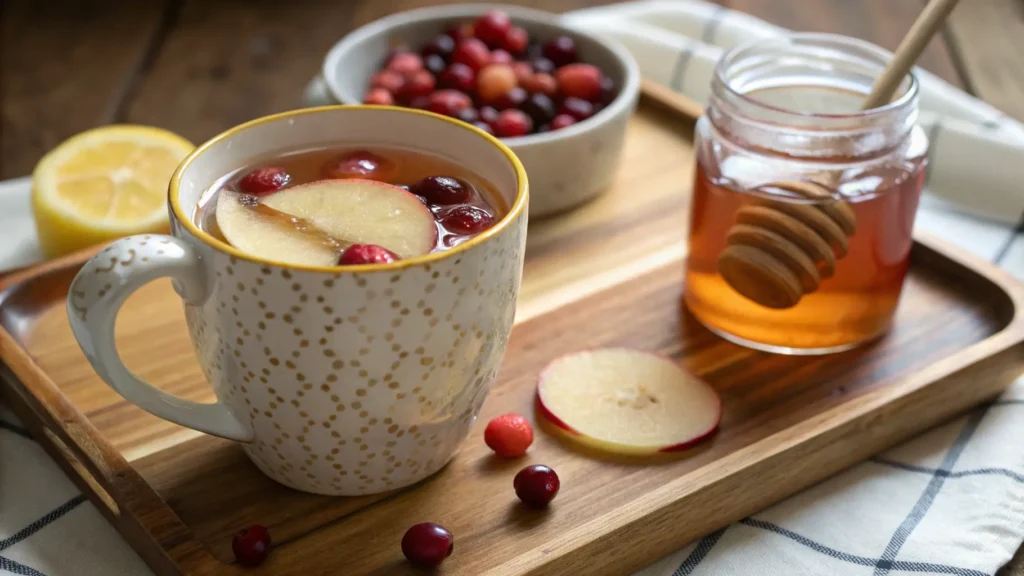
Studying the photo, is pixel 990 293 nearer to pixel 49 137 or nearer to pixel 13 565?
pixel 13 565

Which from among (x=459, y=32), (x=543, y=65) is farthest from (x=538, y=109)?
(x=459, y=32)

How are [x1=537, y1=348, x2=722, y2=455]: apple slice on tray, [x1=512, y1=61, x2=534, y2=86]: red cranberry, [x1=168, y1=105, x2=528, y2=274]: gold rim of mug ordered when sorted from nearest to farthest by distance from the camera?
[x1=168, y1=105, x2=528, y2=274]: gold rim of mug < [x1=537, y1=348, x2=722, y2=455]: apple slice on tray < [x1=512, y1=61, x2=534, y2=86]: red cranberry

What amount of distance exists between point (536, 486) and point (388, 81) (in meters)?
0.75

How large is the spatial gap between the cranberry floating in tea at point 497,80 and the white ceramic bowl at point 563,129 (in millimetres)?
22

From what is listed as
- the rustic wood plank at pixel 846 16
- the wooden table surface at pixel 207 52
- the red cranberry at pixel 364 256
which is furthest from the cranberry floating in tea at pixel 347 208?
the rustic wood plank at pixel 846 16

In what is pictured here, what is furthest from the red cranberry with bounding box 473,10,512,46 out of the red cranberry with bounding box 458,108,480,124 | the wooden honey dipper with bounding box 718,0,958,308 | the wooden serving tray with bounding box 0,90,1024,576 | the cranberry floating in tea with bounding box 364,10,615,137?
the wooden honey dipper with bounding box 718,0,958,308

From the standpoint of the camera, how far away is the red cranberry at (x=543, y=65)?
1.51 metres

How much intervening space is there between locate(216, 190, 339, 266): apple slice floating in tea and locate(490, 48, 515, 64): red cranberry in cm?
71

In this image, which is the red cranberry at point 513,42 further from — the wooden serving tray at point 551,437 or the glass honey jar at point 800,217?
the glass honey jar at point 800,217

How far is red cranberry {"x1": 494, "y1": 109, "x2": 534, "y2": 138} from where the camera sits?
1349 millimetres

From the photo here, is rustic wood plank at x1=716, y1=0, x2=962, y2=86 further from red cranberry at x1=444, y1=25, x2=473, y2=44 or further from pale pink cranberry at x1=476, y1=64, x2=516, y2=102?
pale pink cranberry at x1=476, y1=64, x2=516, y2=102

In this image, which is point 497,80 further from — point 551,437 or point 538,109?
point 551,437

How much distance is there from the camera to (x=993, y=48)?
208 cm

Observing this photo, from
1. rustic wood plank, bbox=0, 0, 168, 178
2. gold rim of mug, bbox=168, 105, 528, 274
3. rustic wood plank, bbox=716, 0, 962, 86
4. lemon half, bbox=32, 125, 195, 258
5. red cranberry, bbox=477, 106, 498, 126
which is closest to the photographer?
gold rim of mug, bbox=168, 105, 528, 274
